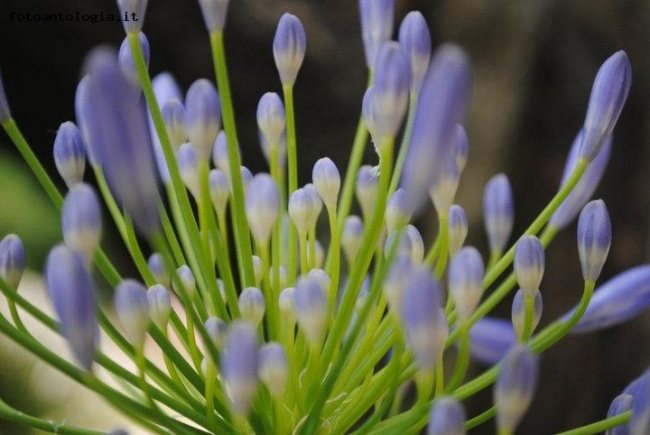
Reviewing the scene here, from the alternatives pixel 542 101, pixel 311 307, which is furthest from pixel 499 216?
Result: pixel 542 101

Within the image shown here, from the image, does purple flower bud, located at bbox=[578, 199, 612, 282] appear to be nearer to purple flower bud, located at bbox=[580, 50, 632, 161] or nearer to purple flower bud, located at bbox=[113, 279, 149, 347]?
purple flower bud, located at bbox=[580, 50, 632, 161]

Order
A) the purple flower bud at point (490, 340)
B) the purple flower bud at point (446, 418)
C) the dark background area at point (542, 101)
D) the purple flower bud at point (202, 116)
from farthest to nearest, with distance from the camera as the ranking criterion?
the dark background area at point (542, 101)
the purple flower bud at point (490, 340)
the purple flower bud at point (202, 116)
the purple flower bud at point (446, 418)

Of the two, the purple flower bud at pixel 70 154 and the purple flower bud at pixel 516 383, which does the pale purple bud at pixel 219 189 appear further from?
the purple flower bud at pixel 516 383

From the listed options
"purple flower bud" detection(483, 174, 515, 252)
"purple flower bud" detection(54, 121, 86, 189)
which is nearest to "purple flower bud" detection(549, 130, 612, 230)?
"purple flower bud" detection(483, 174, 515, 252)

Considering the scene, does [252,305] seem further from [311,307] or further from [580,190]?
[580,190]

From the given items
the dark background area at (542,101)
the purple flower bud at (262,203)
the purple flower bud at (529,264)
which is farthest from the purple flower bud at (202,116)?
the dark background area at (542,101)

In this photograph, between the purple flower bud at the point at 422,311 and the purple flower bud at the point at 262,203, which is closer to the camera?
the purple flower bud at the point at 422,311
